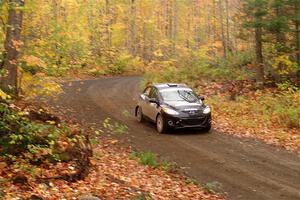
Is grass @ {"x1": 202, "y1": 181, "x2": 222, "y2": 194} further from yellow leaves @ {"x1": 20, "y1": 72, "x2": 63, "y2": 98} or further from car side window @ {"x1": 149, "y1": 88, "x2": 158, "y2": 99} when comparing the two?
car side window @ {"x1": 149, "y1": 88, "x2": 158, "y2": 99}

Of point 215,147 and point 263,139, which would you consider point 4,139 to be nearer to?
point 215,147

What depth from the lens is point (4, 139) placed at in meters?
9.28

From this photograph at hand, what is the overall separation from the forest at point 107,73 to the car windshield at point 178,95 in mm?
1819

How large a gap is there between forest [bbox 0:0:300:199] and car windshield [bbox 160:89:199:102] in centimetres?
182

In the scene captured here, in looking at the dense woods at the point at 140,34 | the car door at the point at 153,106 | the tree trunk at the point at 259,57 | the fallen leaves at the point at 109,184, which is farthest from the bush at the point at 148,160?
the tree trunk at the point at 259,57

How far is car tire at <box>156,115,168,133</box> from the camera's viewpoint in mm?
16156

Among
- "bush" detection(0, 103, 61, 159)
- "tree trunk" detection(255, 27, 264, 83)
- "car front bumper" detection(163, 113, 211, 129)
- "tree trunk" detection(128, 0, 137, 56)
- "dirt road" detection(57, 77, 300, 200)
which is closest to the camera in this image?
"bush" detection(0, 103, 61, 159)

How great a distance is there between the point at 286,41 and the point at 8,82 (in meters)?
16.3

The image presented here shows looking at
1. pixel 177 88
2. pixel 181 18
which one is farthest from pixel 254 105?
pixel 181 18

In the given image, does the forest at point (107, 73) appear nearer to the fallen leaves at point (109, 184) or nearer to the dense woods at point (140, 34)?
the dense woods at point (140, 34)

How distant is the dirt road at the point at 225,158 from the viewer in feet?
33.2

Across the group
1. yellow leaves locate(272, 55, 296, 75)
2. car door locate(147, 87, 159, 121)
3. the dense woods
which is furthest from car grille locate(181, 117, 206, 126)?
yellow leaves locate(272, 55, 296, 75)

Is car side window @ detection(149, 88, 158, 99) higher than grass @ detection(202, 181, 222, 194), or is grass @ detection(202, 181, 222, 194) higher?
car side window @ detection(149, 88, 158, 99)

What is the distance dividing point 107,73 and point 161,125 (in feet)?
91.2
